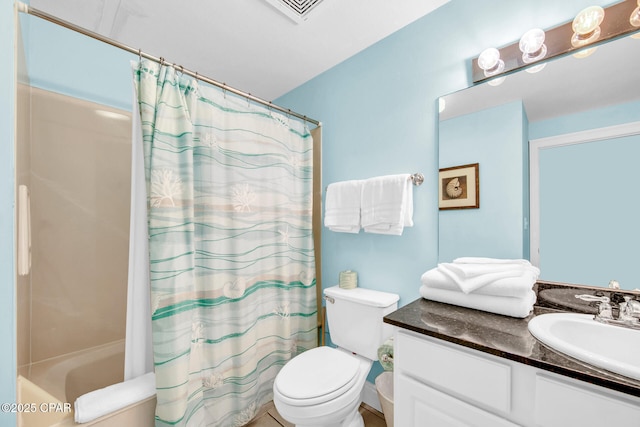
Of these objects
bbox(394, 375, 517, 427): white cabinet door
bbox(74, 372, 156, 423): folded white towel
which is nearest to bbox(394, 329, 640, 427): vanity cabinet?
bbox(394, 375, 517, 427): white cabinet door

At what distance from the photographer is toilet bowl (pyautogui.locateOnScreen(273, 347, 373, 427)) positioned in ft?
3.76

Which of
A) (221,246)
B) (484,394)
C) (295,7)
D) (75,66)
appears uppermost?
(295,7)

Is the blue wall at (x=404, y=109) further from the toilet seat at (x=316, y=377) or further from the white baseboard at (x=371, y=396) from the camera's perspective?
the white baseboard at (x=371, y=396)

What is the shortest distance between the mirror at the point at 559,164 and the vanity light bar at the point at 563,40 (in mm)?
34

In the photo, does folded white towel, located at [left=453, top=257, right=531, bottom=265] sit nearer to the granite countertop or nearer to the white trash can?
the granite countertop

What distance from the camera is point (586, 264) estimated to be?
3.54 ft

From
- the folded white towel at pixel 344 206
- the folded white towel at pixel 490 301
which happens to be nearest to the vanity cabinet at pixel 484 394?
the folded white towel at pixel 490 301

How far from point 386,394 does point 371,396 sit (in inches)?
17.0

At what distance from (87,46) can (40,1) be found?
293 millimetres

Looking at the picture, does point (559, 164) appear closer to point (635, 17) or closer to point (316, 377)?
point (635, 17)

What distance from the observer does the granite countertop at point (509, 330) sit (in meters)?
0.65

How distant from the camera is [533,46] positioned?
1171 mm

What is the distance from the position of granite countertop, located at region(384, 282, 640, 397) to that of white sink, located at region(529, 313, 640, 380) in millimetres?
30

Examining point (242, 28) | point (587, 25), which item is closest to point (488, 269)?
point (587, 25)
